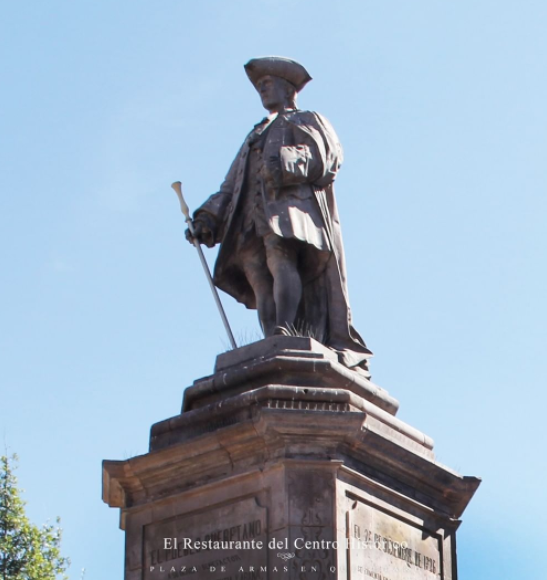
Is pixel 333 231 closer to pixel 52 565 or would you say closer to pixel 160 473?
pixel 160 473

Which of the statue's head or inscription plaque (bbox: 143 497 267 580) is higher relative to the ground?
the statue's head

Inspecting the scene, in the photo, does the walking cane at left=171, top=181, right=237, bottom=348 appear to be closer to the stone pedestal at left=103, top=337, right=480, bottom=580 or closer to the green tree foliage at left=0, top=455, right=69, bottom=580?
the stone pedestal at left=103, top=337, right=480, bottom=580

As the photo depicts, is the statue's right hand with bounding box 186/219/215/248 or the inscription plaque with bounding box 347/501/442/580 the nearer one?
the inscription plaque with bounding box 347/501/442/580

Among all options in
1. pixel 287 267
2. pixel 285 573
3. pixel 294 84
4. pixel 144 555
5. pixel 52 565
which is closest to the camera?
pixel 285 573

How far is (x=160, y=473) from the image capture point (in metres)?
15.4

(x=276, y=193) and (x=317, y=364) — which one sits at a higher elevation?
(x=276, y=193)

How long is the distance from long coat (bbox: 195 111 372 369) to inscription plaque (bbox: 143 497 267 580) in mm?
1907

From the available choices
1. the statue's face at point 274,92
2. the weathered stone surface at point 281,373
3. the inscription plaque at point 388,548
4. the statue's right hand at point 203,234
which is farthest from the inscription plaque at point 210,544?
the statue's face at point 274,92

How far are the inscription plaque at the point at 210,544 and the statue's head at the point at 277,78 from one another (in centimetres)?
436

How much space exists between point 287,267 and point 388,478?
2.16 meters

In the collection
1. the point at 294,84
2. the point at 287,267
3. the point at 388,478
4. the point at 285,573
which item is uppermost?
the point at 294,84

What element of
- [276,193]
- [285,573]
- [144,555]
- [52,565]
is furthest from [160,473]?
[52,565]

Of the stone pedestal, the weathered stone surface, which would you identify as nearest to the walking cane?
the weathered stone surface

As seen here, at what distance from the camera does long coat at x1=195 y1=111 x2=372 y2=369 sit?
1647 cm
